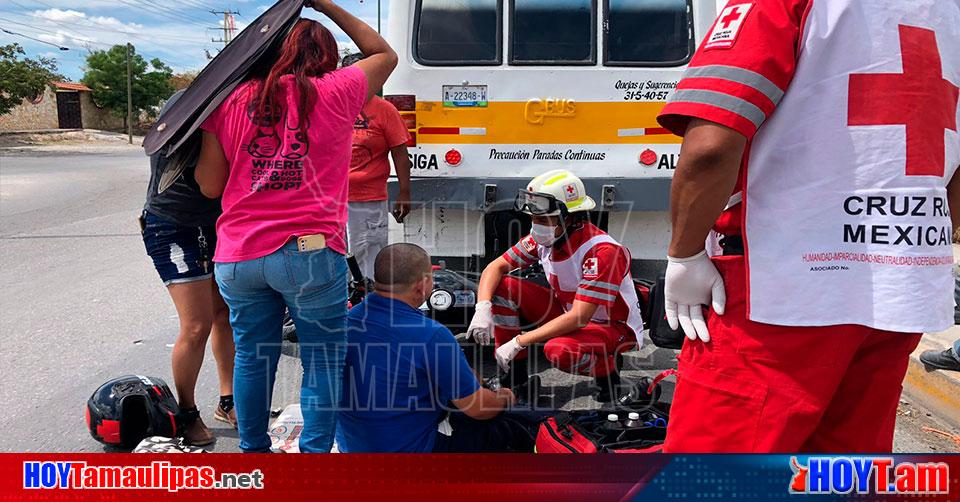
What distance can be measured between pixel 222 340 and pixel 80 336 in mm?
2132

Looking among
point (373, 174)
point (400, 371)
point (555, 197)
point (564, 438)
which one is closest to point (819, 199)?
point (400, 371)

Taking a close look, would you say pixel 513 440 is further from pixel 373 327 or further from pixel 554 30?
pixel 554 30

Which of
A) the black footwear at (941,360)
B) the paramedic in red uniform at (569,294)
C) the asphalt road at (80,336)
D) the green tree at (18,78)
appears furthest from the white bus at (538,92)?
the green tree at (18,78)

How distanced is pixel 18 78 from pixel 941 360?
40561 mm

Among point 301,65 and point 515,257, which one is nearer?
point 301,65

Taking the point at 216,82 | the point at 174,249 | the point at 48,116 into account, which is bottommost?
the point at 174,249

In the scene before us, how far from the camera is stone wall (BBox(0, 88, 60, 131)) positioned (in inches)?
1446

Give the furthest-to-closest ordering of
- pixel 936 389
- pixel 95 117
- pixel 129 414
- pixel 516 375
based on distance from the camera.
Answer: pixel 95 117 < pixel 516 375 < pixel 936 389 < pixel 129 414

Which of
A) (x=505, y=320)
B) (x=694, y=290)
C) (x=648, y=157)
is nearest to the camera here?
(x=694, y=290)

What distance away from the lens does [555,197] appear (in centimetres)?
356

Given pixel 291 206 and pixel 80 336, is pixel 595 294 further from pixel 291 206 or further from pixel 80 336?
pixel 80 336

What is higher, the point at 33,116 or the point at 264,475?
the point at 33,116

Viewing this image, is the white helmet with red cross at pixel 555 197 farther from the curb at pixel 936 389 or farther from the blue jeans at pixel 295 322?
the curb at pixel 936 389

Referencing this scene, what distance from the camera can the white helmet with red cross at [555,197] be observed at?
3.55 metres
